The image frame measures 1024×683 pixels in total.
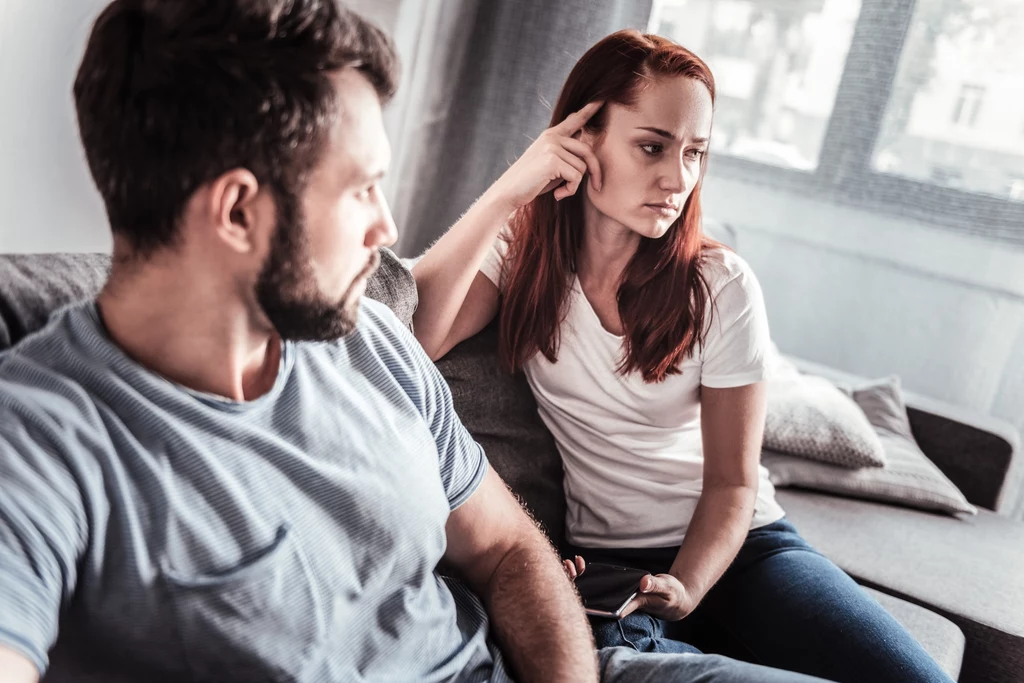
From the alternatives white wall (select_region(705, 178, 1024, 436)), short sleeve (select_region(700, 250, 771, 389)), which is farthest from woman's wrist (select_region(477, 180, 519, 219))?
white wall (select_region(705, 178, 1024, 436))

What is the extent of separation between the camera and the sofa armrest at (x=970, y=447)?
92.9 inches

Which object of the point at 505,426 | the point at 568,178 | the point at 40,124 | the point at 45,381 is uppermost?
the point at 568,178

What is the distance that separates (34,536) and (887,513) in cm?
196

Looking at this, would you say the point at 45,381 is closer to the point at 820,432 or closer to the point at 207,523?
the point at 207,523

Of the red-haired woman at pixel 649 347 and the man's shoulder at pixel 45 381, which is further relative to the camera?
the red-haired woman at pixel 649 347

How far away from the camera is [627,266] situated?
1534 mm

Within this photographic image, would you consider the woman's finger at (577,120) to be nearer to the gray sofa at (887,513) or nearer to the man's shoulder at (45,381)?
the gray sofa at (887,513)

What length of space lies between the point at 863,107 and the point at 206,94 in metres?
2.81

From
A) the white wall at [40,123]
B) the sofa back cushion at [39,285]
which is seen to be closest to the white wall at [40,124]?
the white wall at [40,123]

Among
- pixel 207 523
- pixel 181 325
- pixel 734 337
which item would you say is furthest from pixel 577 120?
pixel 207 523

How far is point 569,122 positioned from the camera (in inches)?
57.0

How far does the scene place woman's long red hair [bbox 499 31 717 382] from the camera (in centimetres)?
143

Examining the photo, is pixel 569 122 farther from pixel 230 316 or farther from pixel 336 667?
pixel 336 667

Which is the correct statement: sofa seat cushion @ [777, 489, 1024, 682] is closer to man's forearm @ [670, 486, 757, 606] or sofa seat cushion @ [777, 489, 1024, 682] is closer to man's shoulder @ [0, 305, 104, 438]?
man's forearm @ [670, 486, 757, 606]
